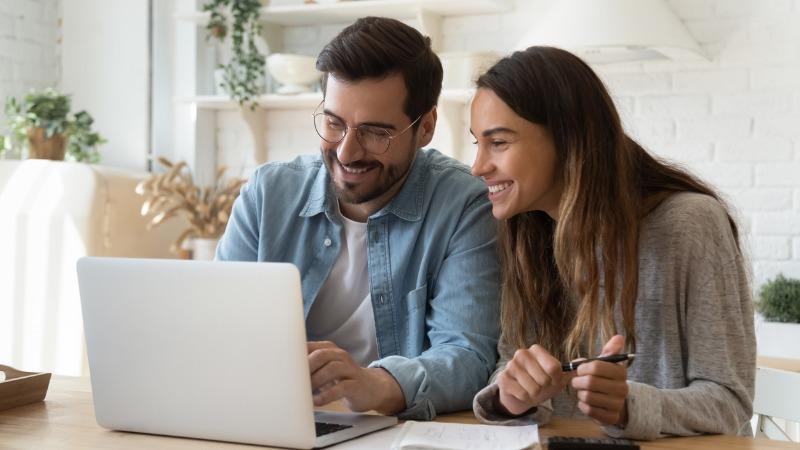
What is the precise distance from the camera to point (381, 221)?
6.02 feet

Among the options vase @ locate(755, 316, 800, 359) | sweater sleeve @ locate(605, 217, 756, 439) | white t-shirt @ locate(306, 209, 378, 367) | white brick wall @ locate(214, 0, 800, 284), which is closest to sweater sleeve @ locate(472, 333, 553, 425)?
sweater sleeve @ locate(605, 217, 756, 439)

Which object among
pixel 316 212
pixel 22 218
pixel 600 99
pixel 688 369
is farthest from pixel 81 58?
pixel 688 369

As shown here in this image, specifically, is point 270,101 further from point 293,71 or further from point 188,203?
point 188,203

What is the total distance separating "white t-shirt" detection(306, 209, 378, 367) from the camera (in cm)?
187

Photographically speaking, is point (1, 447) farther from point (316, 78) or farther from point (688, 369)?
point (316, 78)

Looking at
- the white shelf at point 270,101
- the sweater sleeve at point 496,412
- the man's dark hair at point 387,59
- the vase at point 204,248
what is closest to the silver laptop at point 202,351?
the sweater sleeve at point 496,412

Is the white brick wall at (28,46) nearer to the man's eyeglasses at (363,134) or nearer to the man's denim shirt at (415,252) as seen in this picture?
the man's denim shirt at (415,252)

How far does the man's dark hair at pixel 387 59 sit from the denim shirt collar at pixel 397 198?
92 millimetres

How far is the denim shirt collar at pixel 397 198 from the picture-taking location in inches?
71.9

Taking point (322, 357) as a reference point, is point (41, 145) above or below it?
above

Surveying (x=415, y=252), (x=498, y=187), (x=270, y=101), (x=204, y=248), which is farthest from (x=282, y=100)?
(x=498, y=187)

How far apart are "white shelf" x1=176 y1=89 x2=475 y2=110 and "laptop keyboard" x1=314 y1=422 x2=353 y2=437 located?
204 centimetres

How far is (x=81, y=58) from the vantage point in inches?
154

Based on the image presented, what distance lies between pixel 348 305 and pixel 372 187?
23cm
